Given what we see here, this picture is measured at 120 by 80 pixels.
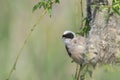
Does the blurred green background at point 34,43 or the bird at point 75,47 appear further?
the blurred green background at point 34,43

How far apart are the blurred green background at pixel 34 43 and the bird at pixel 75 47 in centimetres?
90

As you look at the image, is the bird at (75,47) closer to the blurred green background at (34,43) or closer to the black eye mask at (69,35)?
the black eye mask at (69,35)

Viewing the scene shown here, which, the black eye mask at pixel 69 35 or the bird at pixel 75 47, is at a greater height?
the black eye mask at pixel 69 35

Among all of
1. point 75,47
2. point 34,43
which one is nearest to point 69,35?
point 75,47

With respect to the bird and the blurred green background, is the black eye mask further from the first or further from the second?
the blurred green background

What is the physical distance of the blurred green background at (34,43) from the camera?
171 inches

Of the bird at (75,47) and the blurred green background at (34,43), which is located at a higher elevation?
the bird at (75,47)

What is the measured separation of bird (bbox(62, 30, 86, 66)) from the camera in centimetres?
324

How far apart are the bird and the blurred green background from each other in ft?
2.95

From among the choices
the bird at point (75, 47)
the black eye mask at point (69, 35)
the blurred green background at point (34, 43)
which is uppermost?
the black eye mask at point (69, 35)

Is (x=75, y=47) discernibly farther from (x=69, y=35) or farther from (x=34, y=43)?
(x=34, y=43)

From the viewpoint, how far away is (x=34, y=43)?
15.1 feet

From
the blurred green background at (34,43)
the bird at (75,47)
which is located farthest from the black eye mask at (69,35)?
the blurred green background at (34,43)

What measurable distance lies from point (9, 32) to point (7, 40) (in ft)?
0.19
